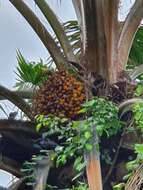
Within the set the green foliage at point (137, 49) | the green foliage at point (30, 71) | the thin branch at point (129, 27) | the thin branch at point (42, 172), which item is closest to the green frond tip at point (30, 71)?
the green foliage at point (30, 71)

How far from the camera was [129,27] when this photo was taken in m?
3.74

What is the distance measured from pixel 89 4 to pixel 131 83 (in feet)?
1.94

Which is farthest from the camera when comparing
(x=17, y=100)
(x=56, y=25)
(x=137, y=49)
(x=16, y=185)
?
(x=137, y=49)

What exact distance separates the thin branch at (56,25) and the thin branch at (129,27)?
36 cm

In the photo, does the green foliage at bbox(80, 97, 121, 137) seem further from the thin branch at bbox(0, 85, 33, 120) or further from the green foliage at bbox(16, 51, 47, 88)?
the green foliage at bbox(16, 51, 47, 88)

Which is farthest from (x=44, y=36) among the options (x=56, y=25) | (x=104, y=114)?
(x=104, y=114)

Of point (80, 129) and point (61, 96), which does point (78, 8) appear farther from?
point (80, 129)

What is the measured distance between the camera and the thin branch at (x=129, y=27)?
3.71m

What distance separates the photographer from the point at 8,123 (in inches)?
134

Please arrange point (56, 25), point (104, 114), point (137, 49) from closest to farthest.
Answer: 1. point (104, 114)
2. point (56, 25)
3. point (137, 49)

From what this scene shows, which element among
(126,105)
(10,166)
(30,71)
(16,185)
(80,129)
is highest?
(30,71)

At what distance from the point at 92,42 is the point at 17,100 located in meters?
0.67

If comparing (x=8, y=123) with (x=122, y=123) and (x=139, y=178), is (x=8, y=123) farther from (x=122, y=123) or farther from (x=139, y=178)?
(x=139, y=178)

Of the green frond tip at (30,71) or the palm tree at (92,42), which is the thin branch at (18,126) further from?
the green frond tip at (30,71)
